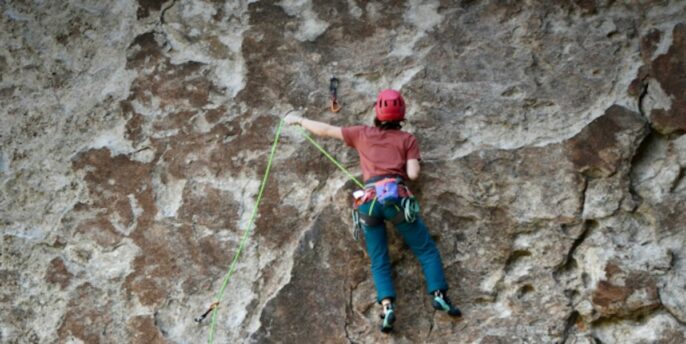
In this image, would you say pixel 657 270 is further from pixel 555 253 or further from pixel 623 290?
pixel 555 253

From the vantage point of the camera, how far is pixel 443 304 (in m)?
4.68

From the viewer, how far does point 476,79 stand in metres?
5.36

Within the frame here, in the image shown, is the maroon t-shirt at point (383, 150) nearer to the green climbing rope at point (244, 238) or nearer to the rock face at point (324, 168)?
the rock face at point (324, 168)

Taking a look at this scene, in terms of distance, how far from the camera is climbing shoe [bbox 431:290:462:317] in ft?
15.4

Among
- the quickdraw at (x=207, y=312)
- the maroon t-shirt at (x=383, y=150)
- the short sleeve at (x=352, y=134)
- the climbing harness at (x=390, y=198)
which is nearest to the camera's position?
the climbing harness at (x=390, y=198)

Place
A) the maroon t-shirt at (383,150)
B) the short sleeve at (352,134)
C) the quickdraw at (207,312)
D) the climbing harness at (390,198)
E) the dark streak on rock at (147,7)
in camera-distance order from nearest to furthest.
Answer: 1. the climbing harness at (390,198)
2. the maroon t-shirt at (383,150)
3. the short sleeve at (352,134)
4. the quickdraw at (207,312)
5. the dark streak on rock at (147,7)

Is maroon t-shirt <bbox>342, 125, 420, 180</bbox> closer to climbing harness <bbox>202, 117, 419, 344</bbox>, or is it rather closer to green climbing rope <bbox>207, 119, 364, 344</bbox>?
climbing harness <bbox>202, 117, 419, 344</bbox>

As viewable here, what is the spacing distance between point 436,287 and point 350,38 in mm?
1926

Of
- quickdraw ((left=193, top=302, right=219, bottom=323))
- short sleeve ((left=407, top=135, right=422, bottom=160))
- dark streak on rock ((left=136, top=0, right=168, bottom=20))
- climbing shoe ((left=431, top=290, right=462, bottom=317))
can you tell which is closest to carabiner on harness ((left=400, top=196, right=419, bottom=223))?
short sleeve ((left=407, top=135, right=422, bottom=160))

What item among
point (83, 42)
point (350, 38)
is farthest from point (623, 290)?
point (83, 42)

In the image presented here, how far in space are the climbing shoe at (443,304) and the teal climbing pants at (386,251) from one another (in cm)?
4

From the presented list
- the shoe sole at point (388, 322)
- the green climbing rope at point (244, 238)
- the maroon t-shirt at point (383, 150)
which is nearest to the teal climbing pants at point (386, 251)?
the shoe sole at point (388, 322)

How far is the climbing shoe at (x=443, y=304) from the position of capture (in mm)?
4688

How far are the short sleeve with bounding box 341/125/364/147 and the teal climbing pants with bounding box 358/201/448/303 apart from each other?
0.43 metres
